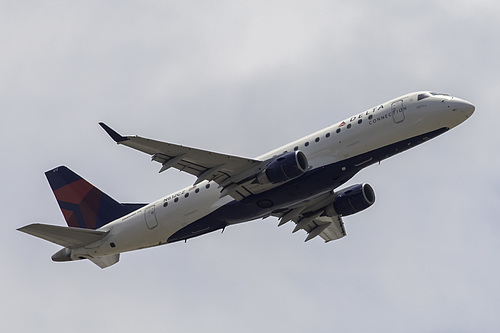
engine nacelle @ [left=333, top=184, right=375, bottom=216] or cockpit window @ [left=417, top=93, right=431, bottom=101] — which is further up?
cockpit window @ [left=417, top=93, right=431, bottom=101]

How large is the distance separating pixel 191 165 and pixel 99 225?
1203cm

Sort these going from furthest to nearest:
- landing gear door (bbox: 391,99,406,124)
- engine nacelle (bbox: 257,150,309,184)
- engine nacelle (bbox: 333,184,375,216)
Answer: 1. engine nacelle (bbox: 333,184,375,216)
2. landing gear door (bbox: 391,99,406,124)
3. engine nacelle (bbox: 257,150,309,184)

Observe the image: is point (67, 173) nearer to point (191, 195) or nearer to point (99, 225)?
point (99, 225)

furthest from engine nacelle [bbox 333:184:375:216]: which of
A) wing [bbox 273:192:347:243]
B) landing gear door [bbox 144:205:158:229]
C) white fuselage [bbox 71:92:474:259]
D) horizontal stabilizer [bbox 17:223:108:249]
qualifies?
horizontal stabilizer [bbox 17:223:108:249]

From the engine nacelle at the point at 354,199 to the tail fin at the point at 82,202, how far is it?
513 inches

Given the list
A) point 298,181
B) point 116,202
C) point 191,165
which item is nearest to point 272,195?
point 298,181

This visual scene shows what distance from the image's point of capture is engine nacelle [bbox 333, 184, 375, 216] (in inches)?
2195

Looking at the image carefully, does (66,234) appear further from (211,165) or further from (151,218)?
(211,165)

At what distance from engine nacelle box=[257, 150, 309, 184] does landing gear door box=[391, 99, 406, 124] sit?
558 centimetres

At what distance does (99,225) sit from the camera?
192ft

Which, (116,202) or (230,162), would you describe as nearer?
(230,162)

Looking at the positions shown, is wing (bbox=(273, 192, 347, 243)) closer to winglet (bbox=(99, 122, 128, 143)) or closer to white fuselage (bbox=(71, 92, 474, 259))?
white fuselage (bbox=(71, 92, 474, 259))

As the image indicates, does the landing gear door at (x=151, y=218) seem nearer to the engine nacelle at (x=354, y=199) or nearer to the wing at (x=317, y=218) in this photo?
the wing at (x=317, y=218)

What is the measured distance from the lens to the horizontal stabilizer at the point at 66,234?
5331 cm
